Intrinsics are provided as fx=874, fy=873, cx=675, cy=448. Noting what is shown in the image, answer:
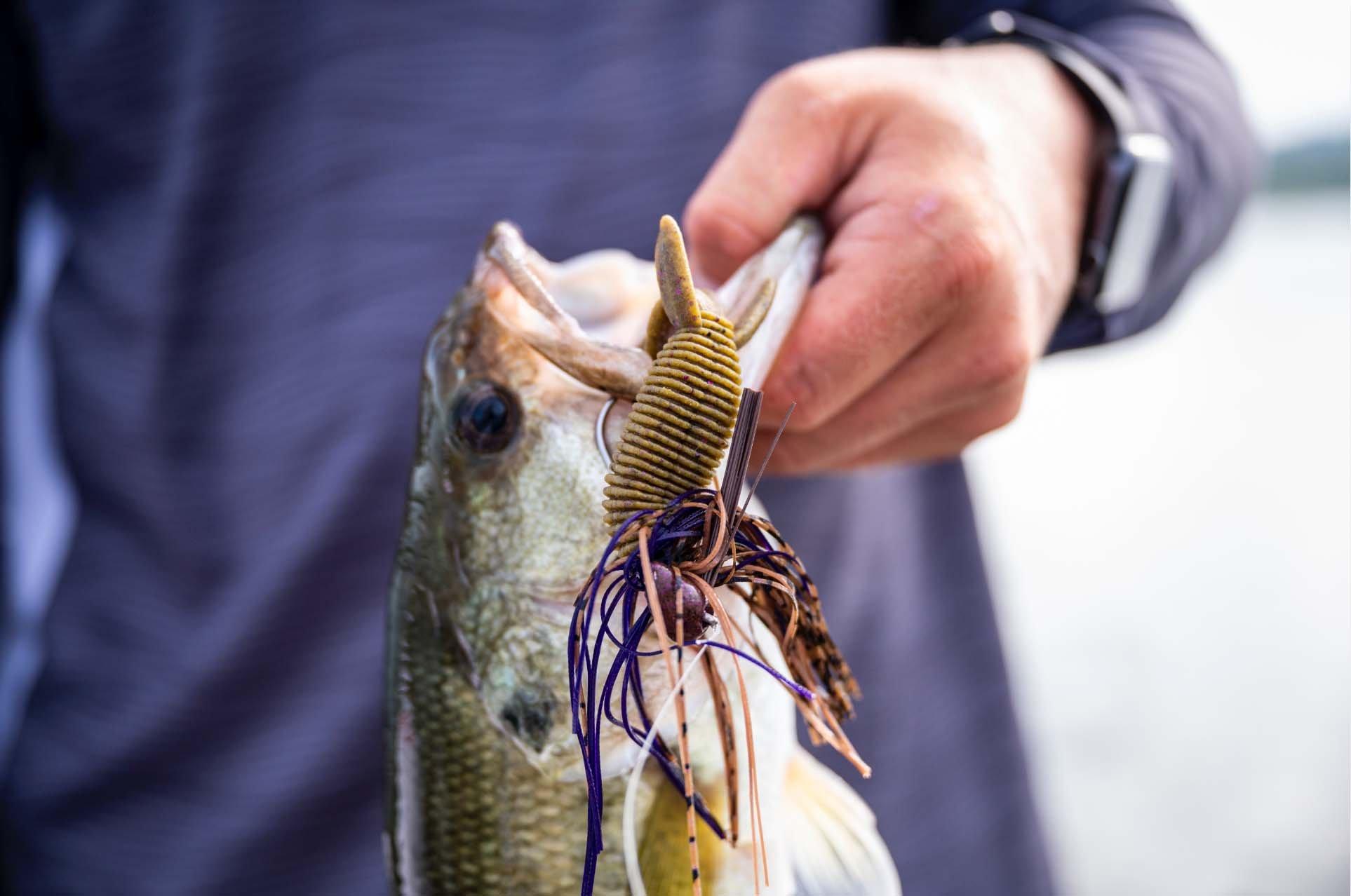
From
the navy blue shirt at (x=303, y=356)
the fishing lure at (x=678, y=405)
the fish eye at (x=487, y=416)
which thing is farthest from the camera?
the navy blue shirt at (x=303, y=356)

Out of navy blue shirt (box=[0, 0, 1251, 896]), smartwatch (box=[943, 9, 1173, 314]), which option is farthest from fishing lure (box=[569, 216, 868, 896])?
navy blue shirt (box=[0, 0, 1251, 896])

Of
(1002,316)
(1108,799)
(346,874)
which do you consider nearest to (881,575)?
(1002,316)

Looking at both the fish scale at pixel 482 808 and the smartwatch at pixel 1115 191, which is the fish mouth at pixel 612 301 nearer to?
the fish scale at pixel 482 808

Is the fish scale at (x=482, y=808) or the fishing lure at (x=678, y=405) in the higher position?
the fishing lure at (x=678, y=405)

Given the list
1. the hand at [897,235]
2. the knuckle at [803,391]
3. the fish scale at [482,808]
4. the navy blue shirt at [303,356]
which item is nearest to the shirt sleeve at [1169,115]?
the navy blue shirt at [303,356]

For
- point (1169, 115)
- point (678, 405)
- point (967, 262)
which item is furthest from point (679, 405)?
point (1169, 115)

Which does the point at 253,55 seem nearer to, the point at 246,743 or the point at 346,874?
the point at 246,743

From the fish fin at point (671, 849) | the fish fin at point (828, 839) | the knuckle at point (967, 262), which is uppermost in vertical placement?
the knuckle at point (967, 262)

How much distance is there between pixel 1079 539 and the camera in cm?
701

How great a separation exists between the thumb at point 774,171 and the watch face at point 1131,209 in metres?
0.43

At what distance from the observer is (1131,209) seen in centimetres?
112

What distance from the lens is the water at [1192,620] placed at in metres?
4.62

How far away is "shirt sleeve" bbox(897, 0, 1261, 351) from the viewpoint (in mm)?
1218

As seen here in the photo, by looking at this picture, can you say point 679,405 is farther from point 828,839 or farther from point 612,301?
point 828,839
